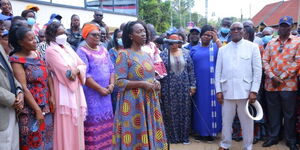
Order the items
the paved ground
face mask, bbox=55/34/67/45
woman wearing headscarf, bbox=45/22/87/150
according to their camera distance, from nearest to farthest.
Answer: woman wearing headscarf, bbox=45/22/87/150 < face mask, bbox=55/34/67/45 < the paved ground

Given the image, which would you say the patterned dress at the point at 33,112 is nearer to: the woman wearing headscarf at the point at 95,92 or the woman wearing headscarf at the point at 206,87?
the woman wearing headscarf at the point at 95,92

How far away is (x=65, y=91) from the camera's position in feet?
12.0

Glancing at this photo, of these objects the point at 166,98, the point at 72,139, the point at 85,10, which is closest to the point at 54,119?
the point at 72,139

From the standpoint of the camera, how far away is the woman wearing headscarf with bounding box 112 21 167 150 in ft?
10.2

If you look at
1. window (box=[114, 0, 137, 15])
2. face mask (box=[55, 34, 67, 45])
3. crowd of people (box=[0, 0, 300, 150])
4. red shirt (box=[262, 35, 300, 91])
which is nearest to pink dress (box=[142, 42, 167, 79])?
crowd of people (box=[0, 0, 300, 150])

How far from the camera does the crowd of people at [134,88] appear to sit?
3111 millimetres

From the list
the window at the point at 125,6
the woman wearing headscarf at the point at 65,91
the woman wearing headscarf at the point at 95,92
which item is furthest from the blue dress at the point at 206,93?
the window at the point at 125,6

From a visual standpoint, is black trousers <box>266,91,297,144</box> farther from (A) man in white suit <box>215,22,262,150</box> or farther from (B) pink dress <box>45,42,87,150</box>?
(B) pink dress <box>45,42,87,150</box>

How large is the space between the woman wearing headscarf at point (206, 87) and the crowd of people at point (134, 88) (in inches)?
0.7

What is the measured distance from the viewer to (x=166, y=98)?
205 inches

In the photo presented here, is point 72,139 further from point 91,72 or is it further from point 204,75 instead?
point 204,75

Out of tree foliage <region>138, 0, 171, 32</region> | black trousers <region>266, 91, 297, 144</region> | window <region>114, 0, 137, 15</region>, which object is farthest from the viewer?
tree foliage <region>138, 0, 171, 32</region>

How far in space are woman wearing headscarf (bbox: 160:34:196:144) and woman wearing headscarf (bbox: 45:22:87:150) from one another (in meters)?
1.82

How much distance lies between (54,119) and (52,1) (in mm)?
9876
